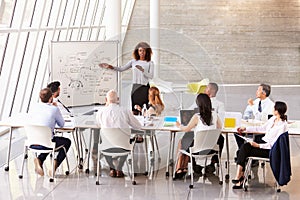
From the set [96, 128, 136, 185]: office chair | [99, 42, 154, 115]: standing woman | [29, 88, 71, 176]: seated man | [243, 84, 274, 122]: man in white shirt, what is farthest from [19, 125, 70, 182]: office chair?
[243, 84, 274, 122]: man in white shirt

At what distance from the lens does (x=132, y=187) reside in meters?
6.73

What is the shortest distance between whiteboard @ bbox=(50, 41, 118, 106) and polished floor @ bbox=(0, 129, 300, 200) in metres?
3.67

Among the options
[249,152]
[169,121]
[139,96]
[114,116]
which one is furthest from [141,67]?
[249,152]

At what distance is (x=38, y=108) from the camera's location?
6.98m

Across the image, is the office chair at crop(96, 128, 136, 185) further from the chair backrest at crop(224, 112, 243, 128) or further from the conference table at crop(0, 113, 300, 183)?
the chair backrest at crop(224, 112, 243, 128)

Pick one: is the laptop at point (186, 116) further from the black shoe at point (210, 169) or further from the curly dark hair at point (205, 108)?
the black shoe at point (210, 169)

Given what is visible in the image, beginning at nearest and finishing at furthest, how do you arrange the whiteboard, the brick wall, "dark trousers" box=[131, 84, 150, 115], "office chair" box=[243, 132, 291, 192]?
1. "office chair" box=[243, 132, 291, 192]
2. "dark trousers" box=[131, 84, 150, 115]
3. the whiteboard
4. the brick wall

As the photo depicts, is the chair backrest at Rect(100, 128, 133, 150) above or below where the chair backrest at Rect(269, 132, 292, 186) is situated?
above

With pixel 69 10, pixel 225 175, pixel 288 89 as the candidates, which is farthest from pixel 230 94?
pixel 225 175

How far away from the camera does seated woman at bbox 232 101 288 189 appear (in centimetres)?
641

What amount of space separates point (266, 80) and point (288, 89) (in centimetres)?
81

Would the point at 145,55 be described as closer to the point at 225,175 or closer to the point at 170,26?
the point at 225,175

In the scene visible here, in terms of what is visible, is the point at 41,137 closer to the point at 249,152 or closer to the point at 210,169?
the point at 210,169

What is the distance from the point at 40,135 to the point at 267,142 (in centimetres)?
255
